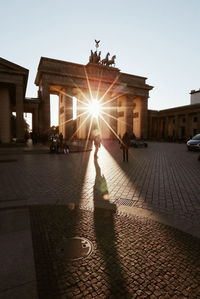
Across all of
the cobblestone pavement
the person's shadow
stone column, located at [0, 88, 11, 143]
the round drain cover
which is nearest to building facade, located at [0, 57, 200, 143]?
stone column, located at [0, 88, 11, 143]

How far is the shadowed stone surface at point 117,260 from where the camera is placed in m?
Answer: 2.04

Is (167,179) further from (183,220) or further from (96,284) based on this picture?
(96,284)

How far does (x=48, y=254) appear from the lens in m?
2.63

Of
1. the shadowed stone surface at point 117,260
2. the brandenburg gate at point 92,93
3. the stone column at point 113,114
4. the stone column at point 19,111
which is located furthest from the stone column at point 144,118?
the shadowed stone surface at point 117,260

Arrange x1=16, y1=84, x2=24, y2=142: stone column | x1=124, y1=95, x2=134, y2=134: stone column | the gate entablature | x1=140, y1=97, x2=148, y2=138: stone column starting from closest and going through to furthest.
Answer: x1=16, y1=84, x2=24, y2=142: stone column, the gate entablature, x1=124, y1=95, x2=134, y2=134: stone column, x1=140, y1=97, x2=148, y2=138: stone column

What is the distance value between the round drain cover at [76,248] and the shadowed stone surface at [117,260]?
0.07 meters

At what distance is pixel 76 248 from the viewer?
2779 millimetres

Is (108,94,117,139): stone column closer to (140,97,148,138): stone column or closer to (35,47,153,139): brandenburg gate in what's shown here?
(35,47,153,139): brandenburg gate

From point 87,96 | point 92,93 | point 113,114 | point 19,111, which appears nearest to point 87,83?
point 92,93

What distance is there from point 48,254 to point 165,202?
3.25 m

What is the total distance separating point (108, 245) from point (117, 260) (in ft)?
1.20

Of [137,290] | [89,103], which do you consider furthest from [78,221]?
[89,103]

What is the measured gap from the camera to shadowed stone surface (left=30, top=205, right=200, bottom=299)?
6.69ft

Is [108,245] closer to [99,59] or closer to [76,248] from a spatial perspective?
[76,248]
